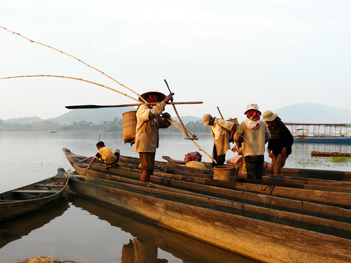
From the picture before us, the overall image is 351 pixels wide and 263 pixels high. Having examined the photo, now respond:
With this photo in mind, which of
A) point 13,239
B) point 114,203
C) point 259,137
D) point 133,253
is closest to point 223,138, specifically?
point 259,137

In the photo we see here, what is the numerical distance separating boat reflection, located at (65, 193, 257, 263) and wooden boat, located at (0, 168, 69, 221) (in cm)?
165

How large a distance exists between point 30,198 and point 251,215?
4.91 meters

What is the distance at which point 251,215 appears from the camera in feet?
12.7

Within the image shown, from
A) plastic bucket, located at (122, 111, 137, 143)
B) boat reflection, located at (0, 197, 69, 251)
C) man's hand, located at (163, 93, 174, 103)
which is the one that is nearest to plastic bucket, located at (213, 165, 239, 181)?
man's hand, located at (163, 93, 174, 103)

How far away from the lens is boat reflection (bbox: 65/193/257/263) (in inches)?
150

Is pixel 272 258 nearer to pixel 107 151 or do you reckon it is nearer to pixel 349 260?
pixel 349 260

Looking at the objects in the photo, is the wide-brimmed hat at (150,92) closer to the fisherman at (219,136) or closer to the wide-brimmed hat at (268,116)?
the fisherman at (219,136)

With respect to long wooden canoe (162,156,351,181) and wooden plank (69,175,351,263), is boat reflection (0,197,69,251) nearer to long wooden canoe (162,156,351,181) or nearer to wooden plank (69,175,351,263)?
wooden plank (69,175,351,263)

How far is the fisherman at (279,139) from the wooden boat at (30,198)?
524 cm

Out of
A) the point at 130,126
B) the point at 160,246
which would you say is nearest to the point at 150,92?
the point at 130,126

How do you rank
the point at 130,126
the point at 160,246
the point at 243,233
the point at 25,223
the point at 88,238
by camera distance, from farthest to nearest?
the point at 130,126, the point at 25,223, the point at 88,238, the point at 160,246, the point at 243,233

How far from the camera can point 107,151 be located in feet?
25.1

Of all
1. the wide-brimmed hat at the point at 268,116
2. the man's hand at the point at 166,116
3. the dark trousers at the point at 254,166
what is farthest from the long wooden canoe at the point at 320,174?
the man's hand at the point at 166,116

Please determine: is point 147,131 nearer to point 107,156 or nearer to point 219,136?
point 219,136
